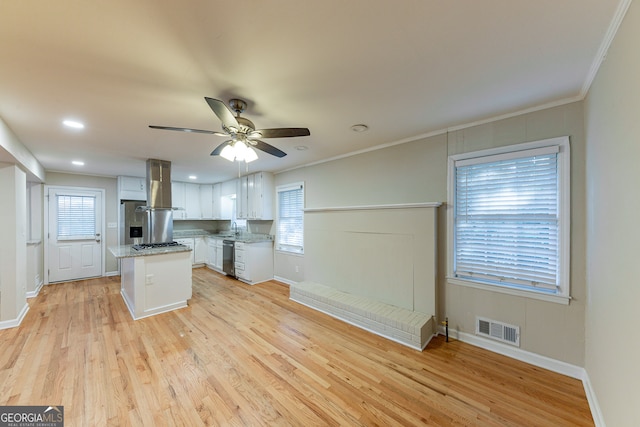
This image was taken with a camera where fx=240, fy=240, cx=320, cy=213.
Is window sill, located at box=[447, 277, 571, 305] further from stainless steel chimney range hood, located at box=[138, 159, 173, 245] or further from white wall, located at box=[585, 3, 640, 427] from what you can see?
stainless steel chimney range hood, located at box=[138, 159, 173, 245]

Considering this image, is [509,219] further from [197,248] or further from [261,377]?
[197,248]

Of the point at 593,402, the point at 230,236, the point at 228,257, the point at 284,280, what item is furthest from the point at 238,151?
the point at 230,236

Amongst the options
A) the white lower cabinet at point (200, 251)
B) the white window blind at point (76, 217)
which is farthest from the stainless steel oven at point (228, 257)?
the white window blind at point (76, 217)

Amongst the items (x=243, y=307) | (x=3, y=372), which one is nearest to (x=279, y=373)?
(x=243, y=307)

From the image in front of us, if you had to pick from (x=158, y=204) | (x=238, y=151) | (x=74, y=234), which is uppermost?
(x=238, y=151)

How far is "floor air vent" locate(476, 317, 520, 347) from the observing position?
2447 mm

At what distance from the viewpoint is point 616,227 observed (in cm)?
142

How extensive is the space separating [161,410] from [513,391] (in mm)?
2805

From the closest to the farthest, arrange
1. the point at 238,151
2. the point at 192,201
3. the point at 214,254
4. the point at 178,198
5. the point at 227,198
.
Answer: the point at 238,151 → the point at 214,254 → the point at 178,198 → the point at 227,198 → the point at 192,201

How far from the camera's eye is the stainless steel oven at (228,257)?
218 inches

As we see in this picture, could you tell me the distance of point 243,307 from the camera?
12.5 ft

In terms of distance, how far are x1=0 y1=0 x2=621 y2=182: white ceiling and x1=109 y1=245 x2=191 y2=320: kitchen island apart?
1.81m

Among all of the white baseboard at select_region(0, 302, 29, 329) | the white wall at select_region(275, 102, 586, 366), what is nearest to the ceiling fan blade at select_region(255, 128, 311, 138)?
the white wall at select_region(275, 102, 586, 366)

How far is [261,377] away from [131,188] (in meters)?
5.80
